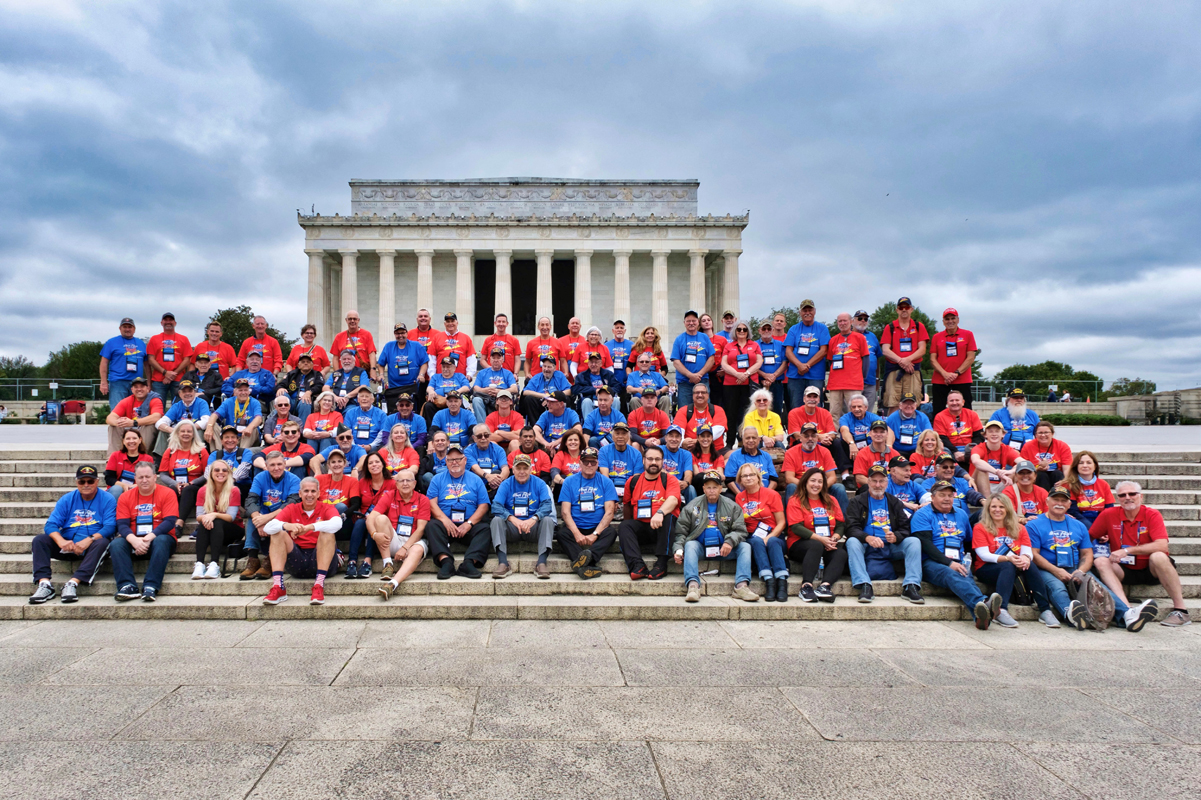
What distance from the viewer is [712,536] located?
305 inches

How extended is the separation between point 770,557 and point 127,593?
7250 millimetres

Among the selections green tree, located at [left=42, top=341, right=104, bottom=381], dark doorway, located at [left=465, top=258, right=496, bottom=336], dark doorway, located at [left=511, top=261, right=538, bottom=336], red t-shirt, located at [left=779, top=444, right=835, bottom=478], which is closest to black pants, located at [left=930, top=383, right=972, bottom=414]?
red t-shirt, located at [left=779, top=444, right=835, bottom=478]

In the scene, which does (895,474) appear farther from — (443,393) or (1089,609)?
(443,393)

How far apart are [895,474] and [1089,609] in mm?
2381

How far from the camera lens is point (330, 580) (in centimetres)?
743

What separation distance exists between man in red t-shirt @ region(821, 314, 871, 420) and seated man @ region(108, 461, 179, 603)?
1021 centimetres

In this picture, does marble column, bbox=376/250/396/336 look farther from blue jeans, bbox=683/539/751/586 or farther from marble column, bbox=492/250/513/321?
blue jeans, bbox=683/539/751/586

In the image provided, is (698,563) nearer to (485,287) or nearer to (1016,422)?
(1016,422)

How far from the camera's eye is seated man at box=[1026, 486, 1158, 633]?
6.98 metres

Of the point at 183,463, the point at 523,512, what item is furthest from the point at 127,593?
the point at 523,512

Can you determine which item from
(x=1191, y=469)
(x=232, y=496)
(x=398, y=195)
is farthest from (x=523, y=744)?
(x=398, y=195)

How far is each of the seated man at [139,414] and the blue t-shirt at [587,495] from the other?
6.69 metres

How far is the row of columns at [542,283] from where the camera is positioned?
40.8 metres

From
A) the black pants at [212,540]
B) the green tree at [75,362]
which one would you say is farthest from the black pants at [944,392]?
the green tree at [75,362]
